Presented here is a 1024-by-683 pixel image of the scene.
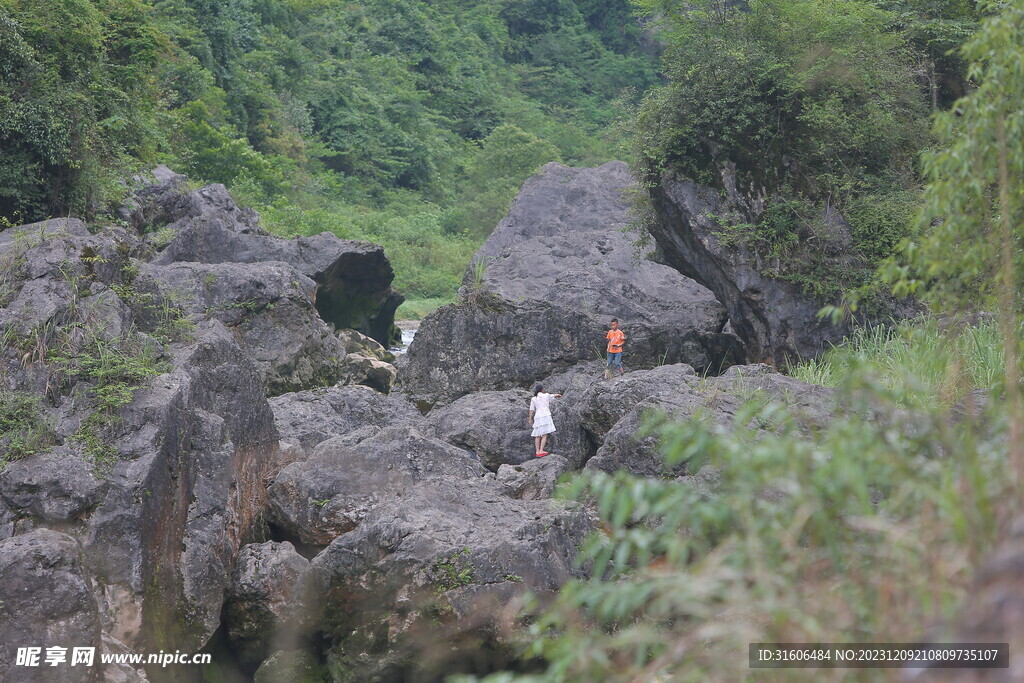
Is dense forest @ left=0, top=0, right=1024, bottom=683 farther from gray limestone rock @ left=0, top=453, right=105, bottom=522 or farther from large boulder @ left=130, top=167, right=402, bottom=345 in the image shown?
large boulder @ left=130, top=167, right=402, bottom=345

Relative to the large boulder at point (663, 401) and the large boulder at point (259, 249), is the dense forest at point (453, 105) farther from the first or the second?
the large boulder at point (663, 401)

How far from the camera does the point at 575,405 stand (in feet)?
41.3

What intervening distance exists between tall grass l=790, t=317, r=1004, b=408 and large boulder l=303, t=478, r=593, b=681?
2995 millimetres

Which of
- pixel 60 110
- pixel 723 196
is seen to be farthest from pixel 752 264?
pixel 60 110

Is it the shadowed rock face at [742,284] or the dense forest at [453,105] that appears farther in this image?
the shadowed rock face at [742,284]

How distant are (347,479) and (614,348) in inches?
246

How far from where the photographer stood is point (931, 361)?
354 inches

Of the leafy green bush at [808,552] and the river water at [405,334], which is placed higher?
the leafy green bush at [808,552]

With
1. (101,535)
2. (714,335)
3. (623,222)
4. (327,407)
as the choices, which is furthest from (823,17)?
(101,535)

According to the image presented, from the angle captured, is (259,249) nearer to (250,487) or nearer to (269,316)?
(269,316)

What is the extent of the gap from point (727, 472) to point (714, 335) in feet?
43.1

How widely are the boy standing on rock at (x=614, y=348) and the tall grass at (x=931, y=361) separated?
2.69 m

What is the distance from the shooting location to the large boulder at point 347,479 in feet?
29.1

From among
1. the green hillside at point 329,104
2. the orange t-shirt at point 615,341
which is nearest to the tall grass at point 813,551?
the orange t-shirt at point 615,341
